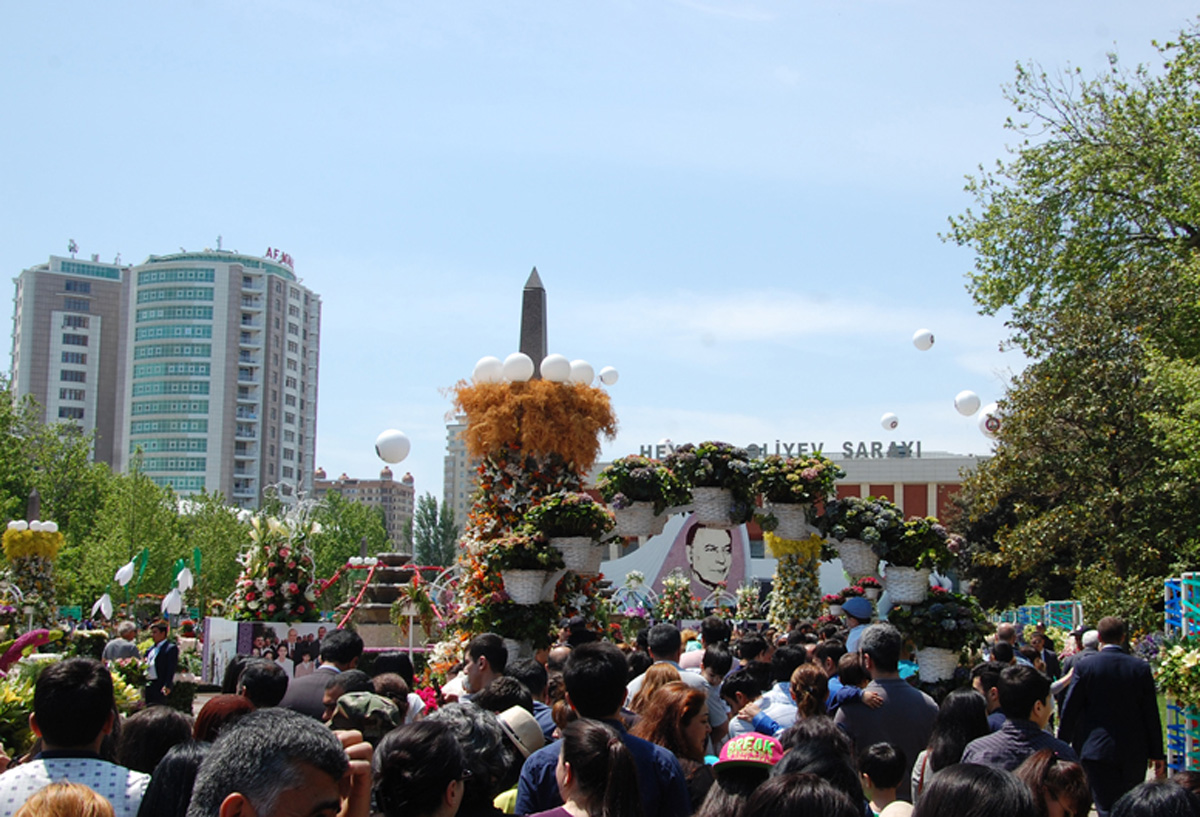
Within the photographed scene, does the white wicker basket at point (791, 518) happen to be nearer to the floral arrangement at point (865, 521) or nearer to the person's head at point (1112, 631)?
the floral arrangement at point (865, 521)

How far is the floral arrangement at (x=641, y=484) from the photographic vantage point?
11.6 m

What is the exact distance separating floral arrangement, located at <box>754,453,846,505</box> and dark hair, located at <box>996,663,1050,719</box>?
6.75m

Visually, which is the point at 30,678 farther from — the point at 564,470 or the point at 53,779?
the point at 564,470

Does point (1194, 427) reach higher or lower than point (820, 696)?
higher

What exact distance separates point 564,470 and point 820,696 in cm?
769

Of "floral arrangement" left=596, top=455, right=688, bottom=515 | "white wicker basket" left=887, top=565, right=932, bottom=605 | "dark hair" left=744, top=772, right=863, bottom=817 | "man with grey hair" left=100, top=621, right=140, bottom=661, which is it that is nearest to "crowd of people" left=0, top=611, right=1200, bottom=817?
"dark hair" left=744, top=772, right=863, bottom=817

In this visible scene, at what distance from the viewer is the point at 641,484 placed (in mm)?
11633

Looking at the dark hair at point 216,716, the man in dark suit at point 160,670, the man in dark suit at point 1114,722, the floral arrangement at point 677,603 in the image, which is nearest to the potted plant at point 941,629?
the man in dark suit at point 1114,722

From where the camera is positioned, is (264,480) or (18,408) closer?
(18,408)

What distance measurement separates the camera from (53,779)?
3.30 metres

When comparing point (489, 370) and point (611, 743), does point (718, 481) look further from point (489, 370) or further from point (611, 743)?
point (611, 743)

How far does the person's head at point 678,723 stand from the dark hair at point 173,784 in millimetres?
1675

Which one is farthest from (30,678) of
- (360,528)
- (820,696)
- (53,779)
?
(360,528)

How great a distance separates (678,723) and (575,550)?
287 inches
